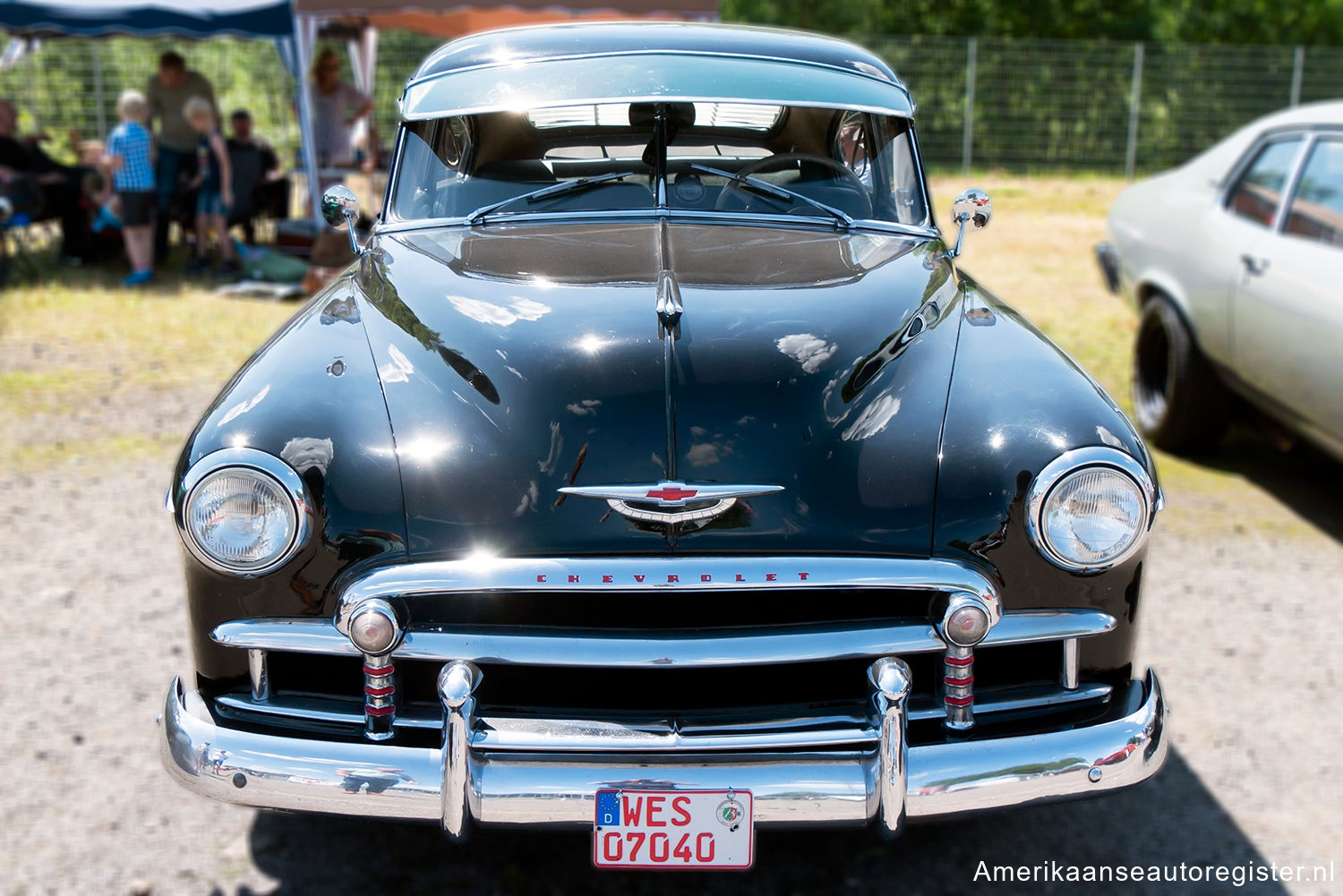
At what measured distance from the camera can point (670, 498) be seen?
7.47 feet

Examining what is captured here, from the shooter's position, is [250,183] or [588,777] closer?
[588,777]

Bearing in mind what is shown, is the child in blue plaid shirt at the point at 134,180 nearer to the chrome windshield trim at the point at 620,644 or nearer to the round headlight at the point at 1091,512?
the chrome windshield trim at the point at 620,644

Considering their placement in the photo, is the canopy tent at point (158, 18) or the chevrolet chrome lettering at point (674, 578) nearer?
the chevrolet chrome lettering at point (674, 578)

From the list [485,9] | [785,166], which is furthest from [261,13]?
[785,166]

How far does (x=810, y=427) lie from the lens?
2.43 meters

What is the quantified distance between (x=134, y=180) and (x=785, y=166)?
777 centimetres

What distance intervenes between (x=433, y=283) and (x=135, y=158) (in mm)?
7957

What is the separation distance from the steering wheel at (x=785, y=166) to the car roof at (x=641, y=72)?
0.52 ft

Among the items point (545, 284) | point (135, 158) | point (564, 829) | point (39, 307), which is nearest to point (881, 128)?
point (545, 284)

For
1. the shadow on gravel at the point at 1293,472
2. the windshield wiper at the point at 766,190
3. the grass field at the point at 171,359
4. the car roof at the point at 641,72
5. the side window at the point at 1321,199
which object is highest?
the car roof at the point at 641,72

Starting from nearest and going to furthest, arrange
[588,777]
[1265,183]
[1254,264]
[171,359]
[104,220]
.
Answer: [588,777], [1254,264], [1265,183], [171,359], [104,220]

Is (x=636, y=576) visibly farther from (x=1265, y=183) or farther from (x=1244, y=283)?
(x=1265, y=183)

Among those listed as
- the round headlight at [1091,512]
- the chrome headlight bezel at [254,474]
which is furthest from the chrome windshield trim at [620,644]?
the round headlight at [1091,512]

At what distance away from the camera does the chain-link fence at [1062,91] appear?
18688 millimetres
